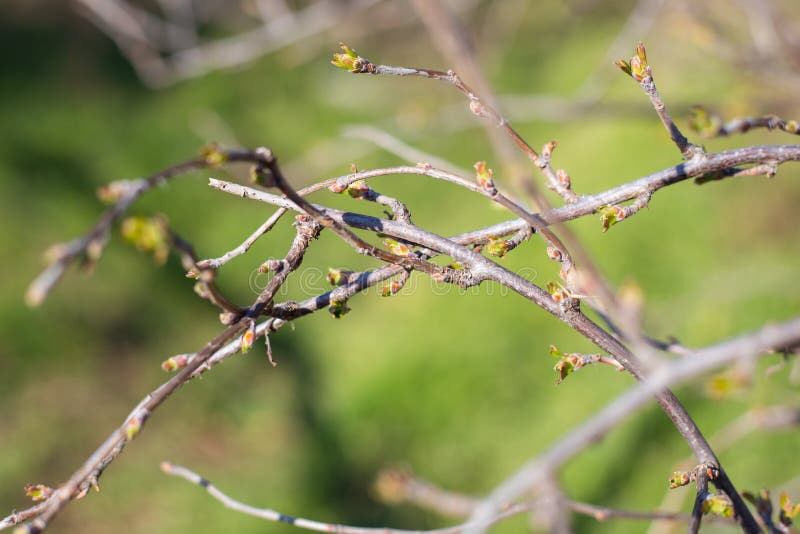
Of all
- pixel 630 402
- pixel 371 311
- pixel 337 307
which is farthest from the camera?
pixel 371 311

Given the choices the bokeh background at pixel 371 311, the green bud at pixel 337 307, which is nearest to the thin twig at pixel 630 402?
the green bud at pixel 337 307

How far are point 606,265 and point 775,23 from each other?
1.66 m

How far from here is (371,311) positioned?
4.07 m

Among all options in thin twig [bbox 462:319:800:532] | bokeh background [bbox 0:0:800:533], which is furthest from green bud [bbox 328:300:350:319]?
bokeh background [bbox 0:0:800:533]

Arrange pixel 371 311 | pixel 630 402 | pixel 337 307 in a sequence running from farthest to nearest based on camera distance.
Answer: pixel 371 311 < pixel 337 307 < pixel 630 402

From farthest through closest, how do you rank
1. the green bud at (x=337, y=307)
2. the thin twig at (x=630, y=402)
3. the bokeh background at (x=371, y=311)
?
1. the bokeh background at (x=371, y=311)
2. the green bud at (x=337, y=307)
3. the thin twig at (x=630, y=402)

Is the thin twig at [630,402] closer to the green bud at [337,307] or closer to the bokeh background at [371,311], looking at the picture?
the green bud at [337,307]

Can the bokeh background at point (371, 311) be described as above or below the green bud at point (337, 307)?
above

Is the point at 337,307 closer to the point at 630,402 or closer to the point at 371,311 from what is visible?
the point at 630,402

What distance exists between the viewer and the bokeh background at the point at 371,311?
2783 millimetres

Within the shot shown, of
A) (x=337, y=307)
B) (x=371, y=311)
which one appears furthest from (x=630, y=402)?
(x=371, y=311)

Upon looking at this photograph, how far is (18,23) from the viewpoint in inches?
231

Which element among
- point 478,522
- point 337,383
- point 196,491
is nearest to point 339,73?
point 337,383

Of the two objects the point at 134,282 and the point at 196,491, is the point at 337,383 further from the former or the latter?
the point at 134,282
